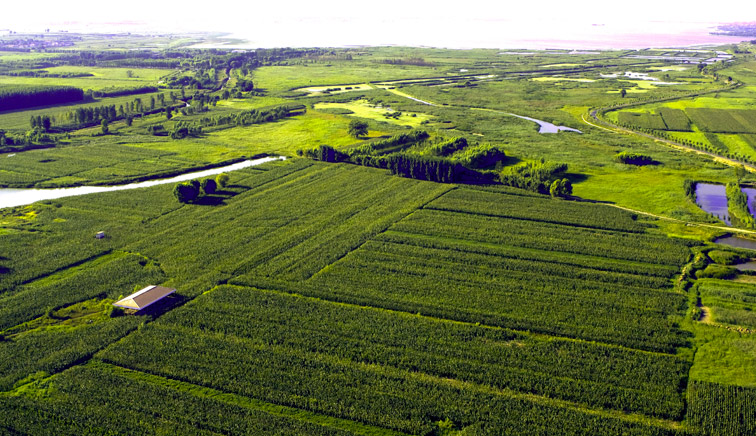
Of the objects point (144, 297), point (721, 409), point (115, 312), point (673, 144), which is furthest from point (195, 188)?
point (673, 144)

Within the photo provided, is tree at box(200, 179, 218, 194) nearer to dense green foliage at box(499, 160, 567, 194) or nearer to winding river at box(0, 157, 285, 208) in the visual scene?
winding river at box(0, 157, 285, 208)

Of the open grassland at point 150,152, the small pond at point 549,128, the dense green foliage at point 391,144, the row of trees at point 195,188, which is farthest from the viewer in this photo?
the small pond at point 549,128

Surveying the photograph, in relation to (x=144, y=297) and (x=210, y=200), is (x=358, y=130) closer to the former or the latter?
(x=210, y=200)

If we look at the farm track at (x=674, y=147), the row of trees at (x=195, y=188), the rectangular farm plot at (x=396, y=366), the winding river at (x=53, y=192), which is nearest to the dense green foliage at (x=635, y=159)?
the farm track at (x=674, y=147)

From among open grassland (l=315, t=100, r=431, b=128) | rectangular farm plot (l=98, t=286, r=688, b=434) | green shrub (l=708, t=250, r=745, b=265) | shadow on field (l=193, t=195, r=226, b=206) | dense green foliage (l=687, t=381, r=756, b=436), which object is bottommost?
dense green foliage (l=687, t=381, r=756, b=436)

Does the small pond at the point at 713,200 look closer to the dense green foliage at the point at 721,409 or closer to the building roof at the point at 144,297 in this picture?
the dense green foliage at the point at 721,409

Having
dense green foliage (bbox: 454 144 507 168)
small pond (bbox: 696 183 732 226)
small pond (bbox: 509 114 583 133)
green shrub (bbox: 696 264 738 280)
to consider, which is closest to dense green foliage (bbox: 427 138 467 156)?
dense green foliage (bbox: 454 144 507 168)
